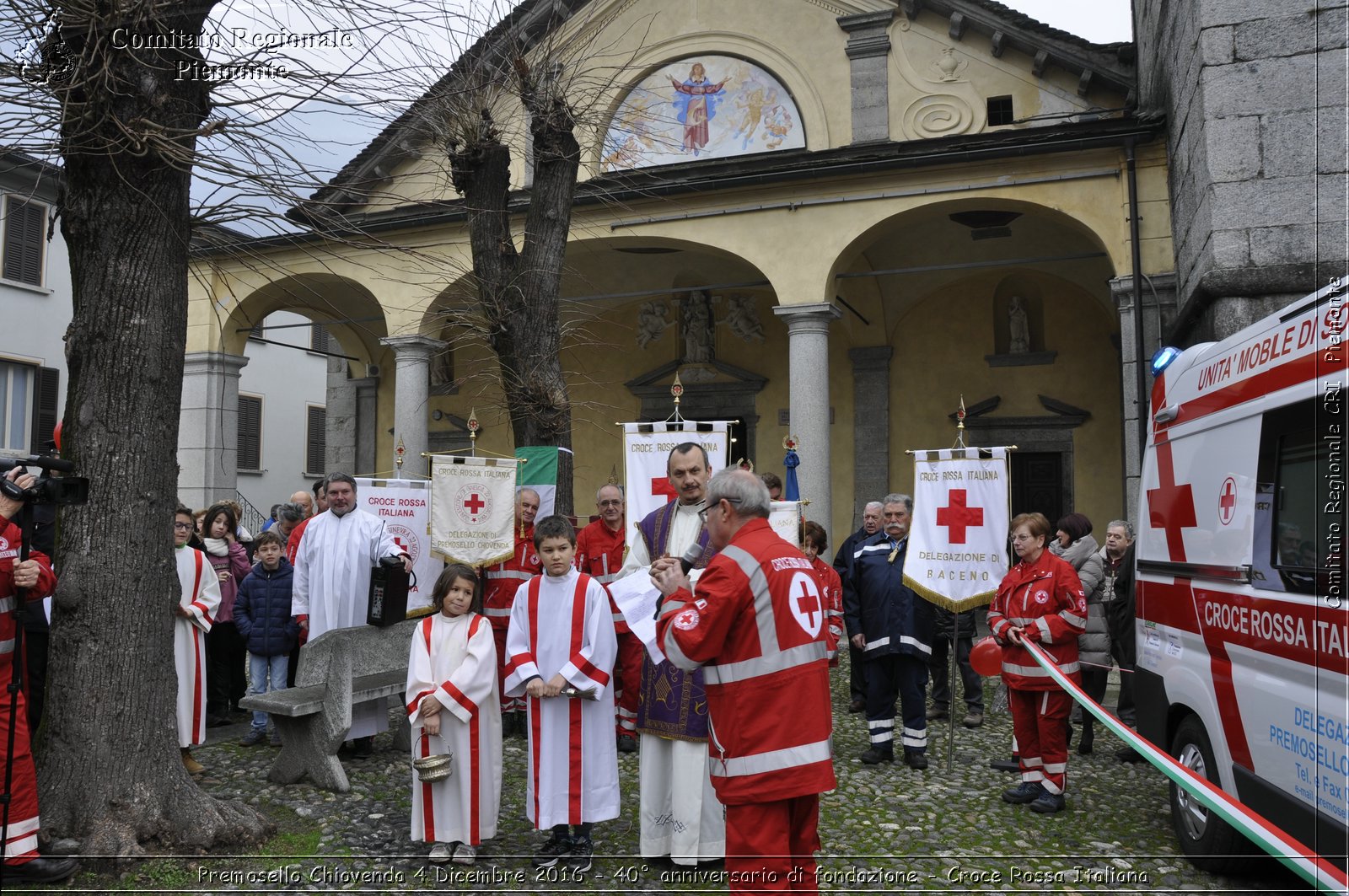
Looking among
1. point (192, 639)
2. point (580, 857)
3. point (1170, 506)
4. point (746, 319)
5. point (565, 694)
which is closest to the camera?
point (580, 857)

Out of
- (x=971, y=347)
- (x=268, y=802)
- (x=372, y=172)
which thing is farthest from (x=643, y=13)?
(x=268, y=802)

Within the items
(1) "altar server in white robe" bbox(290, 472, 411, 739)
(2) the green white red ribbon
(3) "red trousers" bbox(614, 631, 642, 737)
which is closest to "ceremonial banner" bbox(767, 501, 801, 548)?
(3) "red trousers" bbox(614, 631, 642, 737)

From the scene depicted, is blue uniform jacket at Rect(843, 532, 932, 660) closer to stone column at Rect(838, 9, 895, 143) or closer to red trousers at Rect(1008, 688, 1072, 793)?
red trousers at Rect(1008, 688, 1072, 793)

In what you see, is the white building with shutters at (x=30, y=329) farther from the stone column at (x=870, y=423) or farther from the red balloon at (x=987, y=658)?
the red balloon at (x=987, y=658)

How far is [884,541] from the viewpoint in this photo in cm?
800

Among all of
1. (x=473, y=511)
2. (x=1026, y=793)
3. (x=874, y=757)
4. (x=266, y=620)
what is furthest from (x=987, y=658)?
(x=266, y=620)

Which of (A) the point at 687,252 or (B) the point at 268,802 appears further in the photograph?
(A) the point at 687,252

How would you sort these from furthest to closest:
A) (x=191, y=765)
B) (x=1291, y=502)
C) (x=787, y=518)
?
(x=787, y=518) → (x=191, y=765) → (x=1291, y=502)

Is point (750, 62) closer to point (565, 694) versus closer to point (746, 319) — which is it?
point (746, 319)

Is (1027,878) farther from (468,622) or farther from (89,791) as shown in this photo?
(89,791)

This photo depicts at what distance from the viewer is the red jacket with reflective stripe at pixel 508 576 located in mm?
8398

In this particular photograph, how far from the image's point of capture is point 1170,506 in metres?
5.43

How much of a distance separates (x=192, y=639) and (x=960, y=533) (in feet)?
17.9

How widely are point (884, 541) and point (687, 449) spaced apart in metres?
3.52
